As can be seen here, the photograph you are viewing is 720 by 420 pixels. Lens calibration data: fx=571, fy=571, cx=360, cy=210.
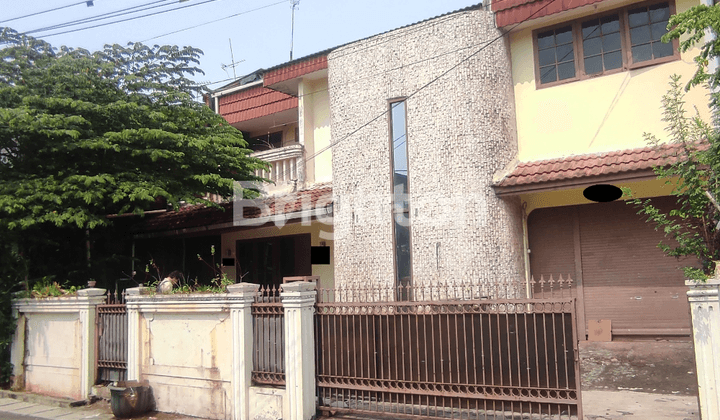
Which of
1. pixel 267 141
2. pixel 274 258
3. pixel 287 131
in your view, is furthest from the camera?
pixel 267 141

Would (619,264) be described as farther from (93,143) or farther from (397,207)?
(93,143)

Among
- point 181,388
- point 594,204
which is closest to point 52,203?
point 181,388

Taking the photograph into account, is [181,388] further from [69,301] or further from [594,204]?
[594,204]

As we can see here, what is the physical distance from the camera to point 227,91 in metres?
17.1

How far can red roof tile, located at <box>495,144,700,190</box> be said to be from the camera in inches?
355

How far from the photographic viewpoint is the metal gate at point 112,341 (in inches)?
390

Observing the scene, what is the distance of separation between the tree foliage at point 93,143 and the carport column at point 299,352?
450 centimetres

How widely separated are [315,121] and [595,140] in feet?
21.7

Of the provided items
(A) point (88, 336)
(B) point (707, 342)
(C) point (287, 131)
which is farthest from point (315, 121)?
(B) point (707, 342)

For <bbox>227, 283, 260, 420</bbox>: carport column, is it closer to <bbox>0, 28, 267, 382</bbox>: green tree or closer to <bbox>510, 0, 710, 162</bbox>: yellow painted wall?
<bbox>0, 28, 267, 382</bbox>: green tree

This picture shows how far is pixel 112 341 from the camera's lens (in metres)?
10.1

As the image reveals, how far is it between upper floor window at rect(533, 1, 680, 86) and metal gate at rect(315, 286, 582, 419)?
Answer: 558 cm

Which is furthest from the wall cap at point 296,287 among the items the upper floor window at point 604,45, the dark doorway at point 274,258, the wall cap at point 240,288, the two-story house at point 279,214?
the upper floor window at point 604,45

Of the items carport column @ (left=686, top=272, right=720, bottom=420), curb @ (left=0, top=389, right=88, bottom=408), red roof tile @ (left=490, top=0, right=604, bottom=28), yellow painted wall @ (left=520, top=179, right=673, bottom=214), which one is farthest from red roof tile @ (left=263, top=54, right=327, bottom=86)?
carport column @ (left=686, top=272, right=720, bottom=420)
